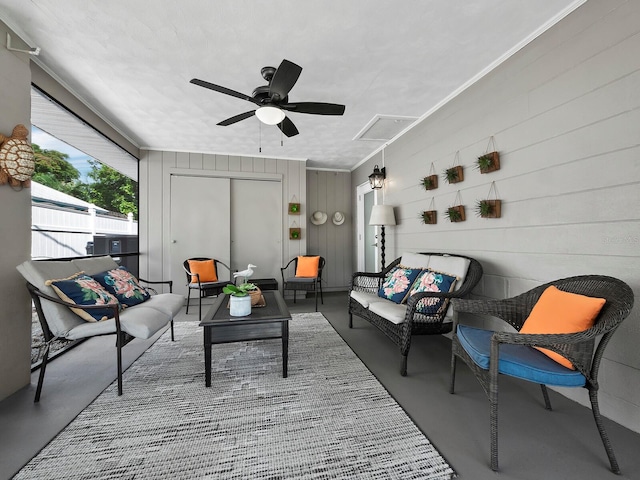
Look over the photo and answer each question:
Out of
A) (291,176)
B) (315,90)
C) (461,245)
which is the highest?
(315,90)

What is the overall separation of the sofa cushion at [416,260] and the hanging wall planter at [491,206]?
2.38 ft

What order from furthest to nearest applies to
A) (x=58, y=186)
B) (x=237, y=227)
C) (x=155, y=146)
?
(x=237, y=227) < (x=155, y=146) < (x=58, y=186)

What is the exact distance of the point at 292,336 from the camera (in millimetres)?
3080

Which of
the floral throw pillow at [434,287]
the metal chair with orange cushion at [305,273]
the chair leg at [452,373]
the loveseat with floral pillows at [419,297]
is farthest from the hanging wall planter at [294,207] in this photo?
the chair leg at [452,373]

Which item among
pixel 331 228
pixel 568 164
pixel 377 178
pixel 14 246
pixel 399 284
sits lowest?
pixel 399 284

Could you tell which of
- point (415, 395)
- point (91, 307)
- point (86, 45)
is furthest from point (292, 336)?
point (86, 45)

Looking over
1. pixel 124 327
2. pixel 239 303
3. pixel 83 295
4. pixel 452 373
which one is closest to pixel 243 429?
pixel 239 303

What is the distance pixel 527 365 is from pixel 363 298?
1.70m

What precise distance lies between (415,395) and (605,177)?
5.84 feet

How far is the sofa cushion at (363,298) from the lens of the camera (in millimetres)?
2865

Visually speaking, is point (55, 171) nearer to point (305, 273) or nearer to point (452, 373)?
point (305, 273)

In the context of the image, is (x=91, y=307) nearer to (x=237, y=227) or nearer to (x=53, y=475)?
(x=53, y=475)

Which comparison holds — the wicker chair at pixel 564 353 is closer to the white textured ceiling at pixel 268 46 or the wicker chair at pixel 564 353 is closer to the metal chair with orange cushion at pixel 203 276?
the white textured ceiling at pixel 268 46

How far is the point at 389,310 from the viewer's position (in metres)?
2.47
